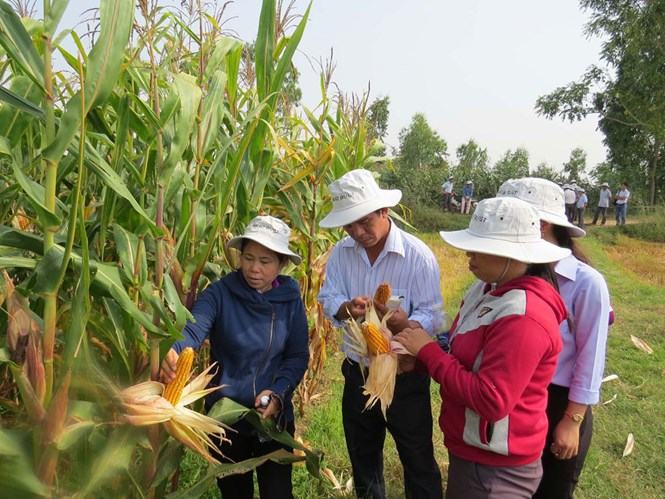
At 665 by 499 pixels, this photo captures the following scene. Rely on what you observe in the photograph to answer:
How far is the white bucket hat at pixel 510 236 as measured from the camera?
61.6 inches

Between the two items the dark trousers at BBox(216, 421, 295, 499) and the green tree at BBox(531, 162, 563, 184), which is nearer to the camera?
the dark trousers at BBox(216, 421, 295, 499)

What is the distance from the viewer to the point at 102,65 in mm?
1060

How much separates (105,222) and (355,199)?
99 cm

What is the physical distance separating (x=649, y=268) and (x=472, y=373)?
11333 millimetres

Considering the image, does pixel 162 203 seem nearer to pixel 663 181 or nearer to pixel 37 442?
pixel 37 442

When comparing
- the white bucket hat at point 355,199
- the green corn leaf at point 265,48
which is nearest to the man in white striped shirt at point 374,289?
the white bucket hat at point 355,199

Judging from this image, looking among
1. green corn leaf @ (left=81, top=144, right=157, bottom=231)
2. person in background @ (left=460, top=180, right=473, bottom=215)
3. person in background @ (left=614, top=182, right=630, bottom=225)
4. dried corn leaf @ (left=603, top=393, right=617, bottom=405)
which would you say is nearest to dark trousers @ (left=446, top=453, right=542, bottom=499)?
green corn leaf @ (left=81, top=144, right=157, bottom=231)

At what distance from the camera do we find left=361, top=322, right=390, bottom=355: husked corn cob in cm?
191

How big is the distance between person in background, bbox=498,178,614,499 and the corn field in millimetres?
1133

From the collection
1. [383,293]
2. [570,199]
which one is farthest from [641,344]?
[570,199]

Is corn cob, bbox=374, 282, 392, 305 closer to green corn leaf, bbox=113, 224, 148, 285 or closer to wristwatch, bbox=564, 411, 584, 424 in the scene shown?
wristwatch, bbox=564, 411, 584, 424

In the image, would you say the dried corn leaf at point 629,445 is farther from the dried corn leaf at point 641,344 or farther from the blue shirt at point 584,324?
the dried corn leaf at point 641,344

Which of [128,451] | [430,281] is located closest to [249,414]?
[128,451]

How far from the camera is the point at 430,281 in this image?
222 centimetres
